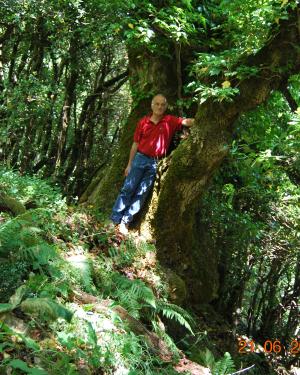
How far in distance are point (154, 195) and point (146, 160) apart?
0.59 meters

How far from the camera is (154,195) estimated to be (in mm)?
7008

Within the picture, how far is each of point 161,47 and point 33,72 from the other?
14.4 feet

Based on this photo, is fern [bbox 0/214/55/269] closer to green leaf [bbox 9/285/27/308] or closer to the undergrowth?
the undergrowth

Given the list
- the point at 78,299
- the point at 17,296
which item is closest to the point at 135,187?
the point at 78,299

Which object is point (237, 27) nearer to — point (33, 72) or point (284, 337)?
point (33, 72)

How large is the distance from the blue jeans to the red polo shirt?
0.42 ft

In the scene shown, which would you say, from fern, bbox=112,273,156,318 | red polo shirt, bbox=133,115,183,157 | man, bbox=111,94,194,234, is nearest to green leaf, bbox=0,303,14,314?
fern, bbox=112,273,156,318

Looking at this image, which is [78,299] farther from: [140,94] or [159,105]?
[140,94]

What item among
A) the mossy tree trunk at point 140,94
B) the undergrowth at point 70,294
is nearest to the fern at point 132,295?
the undergrowth at point 70,294

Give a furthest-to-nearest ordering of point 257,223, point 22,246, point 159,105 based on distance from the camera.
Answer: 1. point 257,223
2. point 159,105
3. point 22,246

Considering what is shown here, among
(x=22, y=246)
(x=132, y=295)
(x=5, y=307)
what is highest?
(x=22, y=246)

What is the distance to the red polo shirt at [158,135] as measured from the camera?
6820mm
